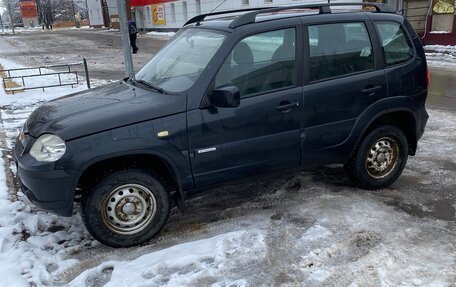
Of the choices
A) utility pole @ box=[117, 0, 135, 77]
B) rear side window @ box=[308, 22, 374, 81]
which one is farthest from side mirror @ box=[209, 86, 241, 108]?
utility pole @ box=[117, 0, 135, 77]

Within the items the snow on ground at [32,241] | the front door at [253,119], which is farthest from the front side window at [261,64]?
the snow on ground at [32,241]

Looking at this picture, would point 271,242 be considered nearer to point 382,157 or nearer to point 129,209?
point 129,209

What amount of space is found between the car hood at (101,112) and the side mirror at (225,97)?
0.26m

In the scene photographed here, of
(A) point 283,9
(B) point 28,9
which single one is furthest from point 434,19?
(B) point 28,9

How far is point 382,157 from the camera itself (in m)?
4.84

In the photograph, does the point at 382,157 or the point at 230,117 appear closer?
the point at 230,117

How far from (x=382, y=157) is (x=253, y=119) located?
1.71 m

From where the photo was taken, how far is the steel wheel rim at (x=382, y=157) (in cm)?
479

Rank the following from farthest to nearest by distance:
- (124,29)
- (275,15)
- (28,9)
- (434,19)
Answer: (28,9) < (434,19) < (124,29) < (275,15)

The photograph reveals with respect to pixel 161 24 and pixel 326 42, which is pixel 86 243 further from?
pixel 161 24

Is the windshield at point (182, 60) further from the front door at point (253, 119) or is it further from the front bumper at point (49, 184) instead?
the front bumper at point (49, 184)

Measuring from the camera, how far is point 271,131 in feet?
13.4

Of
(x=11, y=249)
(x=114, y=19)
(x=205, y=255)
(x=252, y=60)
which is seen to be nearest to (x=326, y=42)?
(x=252, y=60)

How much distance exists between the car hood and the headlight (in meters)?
0.05
